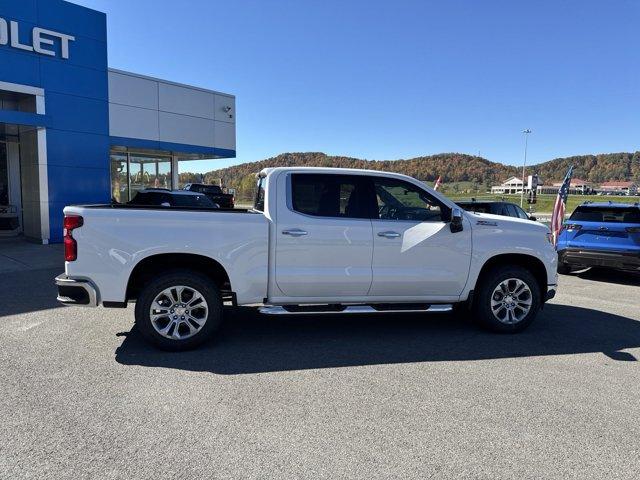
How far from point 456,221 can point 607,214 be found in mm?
6115

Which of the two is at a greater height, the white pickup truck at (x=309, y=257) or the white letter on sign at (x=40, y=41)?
the white letter on sign at (x=40, y=41)

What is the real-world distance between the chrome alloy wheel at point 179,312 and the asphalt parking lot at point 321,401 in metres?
0.26

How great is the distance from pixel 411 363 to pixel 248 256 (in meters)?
2.00

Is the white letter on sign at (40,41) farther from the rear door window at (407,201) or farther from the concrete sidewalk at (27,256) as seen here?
the rear door window at (407,201)

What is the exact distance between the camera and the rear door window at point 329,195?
5.41 metres

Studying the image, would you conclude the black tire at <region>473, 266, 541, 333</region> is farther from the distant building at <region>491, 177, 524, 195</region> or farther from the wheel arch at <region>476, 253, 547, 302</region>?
the distant building at <region>491, 177, 524, 195</region>

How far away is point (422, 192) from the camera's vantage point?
5.77 m

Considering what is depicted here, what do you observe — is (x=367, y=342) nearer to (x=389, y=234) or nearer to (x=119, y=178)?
(x=389, y=234)

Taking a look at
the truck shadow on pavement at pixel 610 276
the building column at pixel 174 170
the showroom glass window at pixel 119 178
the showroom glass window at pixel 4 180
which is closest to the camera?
the truck shadow on pavement at pixel 610 276

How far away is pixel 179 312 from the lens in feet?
16.5

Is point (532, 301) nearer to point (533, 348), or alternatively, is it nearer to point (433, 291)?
point (533, 348)

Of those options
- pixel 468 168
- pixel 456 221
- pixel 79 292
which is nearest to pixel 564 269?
pixel 456 221

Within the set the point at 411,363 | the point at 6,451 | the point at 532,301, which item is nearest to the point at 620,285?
the point at 532,301

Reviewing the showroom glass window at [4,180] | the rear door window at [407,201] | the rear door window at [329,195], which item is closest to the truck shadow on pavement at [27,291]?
the rear door window at [329,195]
